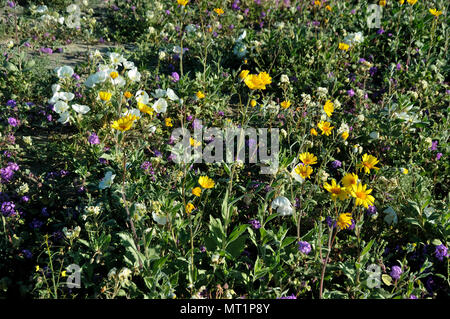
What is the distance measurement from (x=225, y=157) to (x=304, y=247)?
4.73 feet

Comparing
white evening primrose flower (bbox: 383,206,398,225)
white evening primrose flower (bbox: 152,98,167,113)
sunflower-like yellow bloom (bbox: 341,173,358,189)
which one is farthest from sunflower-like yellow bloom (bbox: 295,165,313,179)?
white evening primrose flower (bbox: 152,98,167,113)

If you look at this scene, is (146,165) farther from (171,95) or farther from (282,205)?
(282,205)

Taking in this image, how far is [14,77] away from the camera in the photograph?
466 centimetres

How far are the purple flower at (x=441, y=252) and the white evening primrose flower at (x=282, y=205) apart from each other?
1.15 metres

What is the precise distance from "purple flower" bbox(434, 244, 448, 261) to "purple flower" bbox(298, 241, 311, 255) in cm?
105

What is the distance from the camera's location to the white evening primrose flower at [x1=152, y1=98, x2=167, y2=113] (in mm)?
4273

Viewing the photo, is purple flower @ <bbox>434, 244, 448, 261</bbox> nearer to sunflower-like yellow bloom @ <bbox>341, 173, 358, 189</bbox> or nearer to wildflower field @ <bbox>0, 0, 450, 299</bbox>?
wildflower field @ <bbox>0, 0, 450, 299</bbox>

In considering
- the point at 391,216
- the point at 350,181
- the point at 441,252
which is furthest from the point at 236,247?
the point at 441,252

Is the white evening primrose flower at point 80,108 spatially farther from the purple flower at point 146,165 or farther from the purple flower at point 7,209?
the purple flower at point 7,209

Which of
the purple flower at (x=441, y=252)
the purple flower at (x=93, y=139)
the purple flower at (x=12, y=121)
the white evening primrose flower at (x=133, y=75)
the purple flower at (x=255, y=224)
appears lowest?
the purple flower at (x=441, y=252)

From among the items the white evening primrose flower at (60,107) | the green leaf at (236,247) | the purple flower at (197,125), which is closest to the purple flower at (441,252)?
the green leaf at (236,247)

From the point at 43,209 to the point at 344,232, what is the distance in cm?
260

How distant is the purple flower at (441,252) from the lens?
305 cm

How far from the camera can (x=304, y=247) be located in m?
2.88
